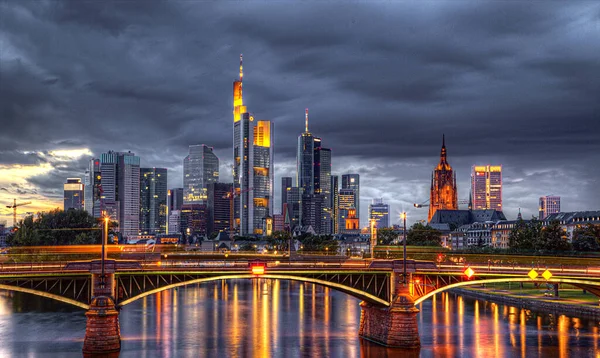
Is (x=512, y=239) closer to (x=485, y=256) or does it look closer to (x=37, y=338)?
(x=485, y=256)

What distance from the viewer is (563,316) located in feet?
382

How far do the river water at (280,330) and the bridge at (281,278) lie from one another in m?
3.36

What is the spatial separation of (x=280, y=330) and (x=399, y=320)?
23410mm

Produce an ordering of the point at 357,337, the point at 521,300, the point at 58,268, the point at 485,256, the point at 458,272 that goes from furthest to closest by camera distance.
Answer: the point at 485,256 < the point at 521,300 < the point at 357,337 < the point at 458,272 < the point at 58,268

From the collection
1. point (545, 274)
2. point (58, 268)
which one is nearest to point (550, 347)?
point (545, 274)

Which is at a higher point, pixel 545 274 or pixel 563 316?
pixel 545 274

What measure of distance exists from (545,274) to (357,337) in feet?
84.2

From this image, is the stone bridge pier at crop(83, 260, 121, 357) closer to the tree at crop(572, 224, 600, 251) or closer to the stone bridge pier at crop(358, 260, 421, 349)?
the stone bridge pier at crop(358, 260, 421, 349)

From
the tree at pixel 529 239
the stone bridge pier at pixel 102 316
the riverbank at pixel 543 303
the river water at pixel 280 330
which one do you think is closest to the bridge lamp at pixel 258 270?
the river water at pixel 280 330

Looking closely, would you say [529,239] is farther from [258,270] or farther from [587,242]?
[258,270]

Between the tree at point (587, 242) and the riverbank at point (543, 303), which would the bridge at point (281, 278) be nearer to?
the riverbank at point (543, 303)

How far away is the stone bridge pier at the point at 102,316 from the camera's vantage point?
8050 centimetres

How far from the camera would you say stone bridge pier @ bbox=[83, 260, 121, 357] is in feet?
264

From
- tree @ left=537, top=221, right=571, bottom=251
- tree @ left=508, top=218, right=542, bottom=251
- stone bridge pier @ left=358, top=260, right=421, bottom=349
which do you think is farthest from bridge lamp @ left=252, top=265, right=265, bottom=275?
tree @ left=508, top=218, right=542, bottom=251
